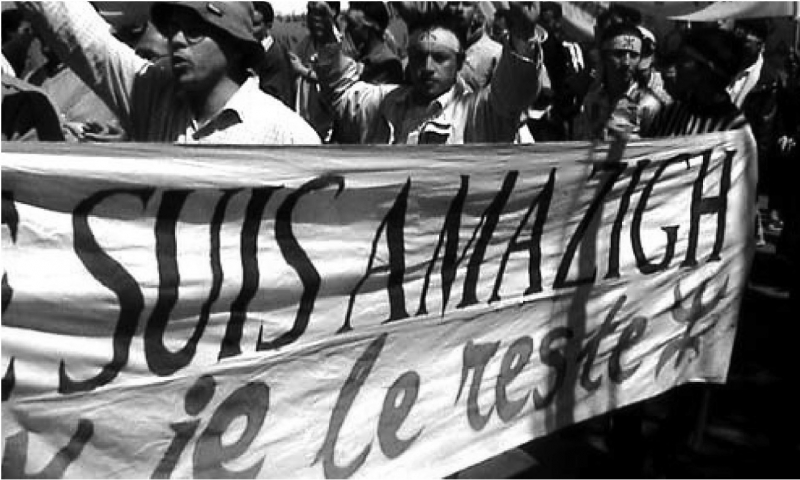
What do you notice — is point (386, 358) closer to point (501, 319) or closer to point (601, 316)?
point (501, 319)

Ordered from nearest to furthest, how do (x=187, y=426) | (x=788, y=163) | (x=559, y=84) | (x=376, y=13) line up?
(x=187, y=426) < (x=376, y=13) < (x=559, y=84) < (x=788, y=163)

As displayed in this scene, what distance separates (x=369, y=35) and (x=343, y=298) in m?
3.32

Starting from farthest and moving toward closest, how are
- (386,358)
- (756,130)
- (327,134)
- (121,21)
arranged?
1. (756,130)
2. (121,21)
3. (327,134)
4. (386,358)

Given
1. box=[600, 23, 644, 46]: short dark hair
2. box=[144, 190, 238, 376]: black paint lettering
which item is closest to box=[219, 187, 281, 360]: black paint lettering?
box=[144, 190, 238, 376]: black paint lettering

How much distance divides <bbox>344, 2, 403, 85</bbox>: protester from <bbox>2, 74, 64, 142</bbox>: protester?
114 inches

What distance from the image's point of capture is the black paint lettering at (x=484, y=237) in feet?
11.4

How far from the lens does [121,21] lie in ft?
20.5

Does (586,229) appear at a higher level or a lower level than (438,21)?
lower

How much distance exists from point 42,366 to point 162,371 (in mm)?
318

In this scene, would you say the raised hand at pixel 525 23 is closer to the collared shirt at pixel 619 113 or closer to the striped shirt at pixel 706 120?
the collared shirt at pixel 619 113

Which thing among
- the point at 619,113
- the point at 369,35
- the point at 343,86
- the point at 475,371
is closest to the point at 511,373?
the point at 475,371

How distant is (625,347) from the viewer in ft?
13.2

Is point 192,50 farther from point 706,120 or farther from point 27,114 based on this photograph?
point 706,120

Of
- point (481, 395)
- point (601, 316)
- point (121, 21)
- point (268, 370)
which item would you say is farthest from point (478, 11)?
point (268, 370)
